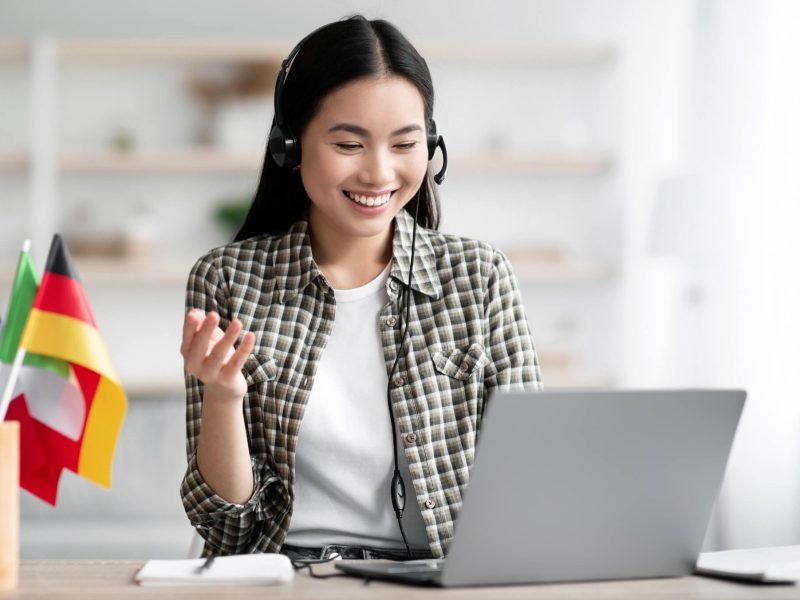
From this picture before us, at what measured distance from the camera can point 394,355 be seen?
59.4 inches

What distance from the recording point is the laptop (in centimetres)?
99

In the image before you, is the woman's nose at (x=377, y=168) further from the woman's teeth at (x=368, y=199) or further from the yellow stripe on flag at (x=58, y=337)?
the yellow stripe on flag at (x=58, y=337)

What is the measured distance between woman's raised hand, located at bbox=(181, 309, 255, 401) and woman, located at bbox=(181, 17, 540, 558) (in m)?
0.19

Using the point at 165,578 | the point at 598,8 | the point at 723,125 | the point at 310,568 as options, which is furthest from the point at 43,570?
the point at 598,8

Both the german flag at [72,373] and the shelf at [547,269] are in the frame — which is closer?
the german flag at [72,373]

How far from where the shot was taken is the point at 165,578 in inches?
41.4

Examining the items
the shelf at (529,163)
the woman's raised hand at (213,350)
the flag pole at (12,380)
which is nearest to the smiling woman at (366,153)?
the woman's raised hand at (213,350)

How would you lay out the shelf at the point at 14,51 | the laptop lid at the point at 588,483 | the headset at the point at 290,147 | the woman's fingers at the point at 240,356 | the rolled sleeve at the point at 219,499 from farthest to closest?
the shelf at the point at 14,51, the headset at the point at 290,147, the rolled sleeve at the point at 219,499, the woman's fingers at the point at 240,356, the laptop lid at the point at 588,483

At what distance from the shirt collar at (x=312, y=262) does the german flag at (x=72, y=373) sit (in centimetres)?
44

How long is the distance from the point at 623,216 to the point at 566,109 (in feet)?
1.64

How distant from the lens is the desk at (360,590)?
100 cm

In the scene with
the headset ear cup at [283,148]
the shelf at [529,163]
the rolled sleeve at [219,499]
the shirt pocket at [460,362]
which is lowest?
the rolled sleeve at [219,499]

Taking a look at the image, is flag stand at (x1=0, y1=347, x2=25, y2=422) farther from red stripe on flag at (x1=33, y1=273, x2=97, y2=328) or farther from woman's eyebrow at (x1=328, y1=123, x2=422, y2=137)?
woman's eyebrow at (x1=328, y1=123, x2=422, y2=137)

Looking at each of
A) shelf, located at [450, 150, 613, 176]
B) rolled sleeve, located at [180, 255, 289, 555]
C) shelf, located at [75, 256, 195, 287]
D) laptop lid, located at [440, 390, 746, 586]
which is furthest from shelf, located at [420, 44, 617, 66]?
laptop lid, located at [440, 390, 746, 586]
